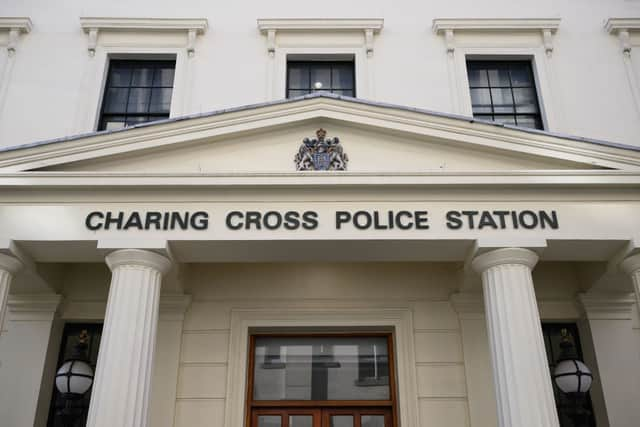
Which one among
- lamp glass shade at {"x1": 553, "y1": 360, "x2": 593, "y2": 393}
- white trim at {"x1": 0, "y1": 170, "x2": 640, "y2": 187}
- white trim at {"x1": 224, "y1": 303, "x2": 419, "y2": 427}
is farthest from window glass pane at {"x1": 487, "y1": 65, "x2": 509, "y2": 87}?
lamp glass shade at {"x1": 553, "y1": 360, "x2": 593, "y2": 393}

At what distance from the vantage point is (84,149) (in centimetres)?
966

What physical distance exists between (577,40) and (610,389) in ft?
24.2

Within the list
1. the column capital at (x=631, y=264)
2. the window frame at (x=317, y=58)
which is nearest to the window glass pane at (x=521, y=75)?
the window frame at (x=317, y=58)

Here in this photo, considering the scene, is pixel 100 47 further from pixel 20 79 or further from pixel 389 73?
pixel 389 73

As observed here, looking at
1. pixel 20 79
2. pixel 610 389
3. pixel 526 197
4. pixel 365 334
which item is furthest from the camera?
pixel 20 79

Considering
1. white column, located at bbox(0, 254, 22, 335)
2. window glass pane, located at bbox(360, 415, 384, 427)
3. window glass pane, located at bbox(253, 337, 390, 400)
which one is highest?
white column, located at bbox(0, 254, 22, 335)

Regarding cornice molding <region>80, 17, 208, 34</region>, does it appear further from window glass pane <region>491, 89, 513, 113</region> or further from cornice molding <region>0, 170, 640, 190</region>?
window glass pane <region>491, 89, 513, 113</region>

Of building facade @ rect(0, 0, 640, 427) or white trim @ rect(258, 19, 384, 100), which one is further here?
→ white trim @ rect(258, 19, 384, 100)

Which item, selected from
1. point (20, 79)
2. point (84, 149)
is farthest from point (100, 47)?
point (84, 149)

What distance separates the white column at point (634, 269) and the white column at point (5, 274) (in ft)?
27.8

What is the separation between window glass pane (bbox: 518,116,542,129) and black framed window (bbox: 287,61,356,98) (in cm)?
344

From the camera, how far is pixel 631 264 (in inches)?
363

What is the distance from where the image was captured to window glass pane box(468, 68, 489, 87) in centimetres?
1402

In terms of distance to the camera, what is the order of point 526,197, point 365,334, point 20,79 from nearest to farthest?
point 526,197
point 365,334
point 20,79
